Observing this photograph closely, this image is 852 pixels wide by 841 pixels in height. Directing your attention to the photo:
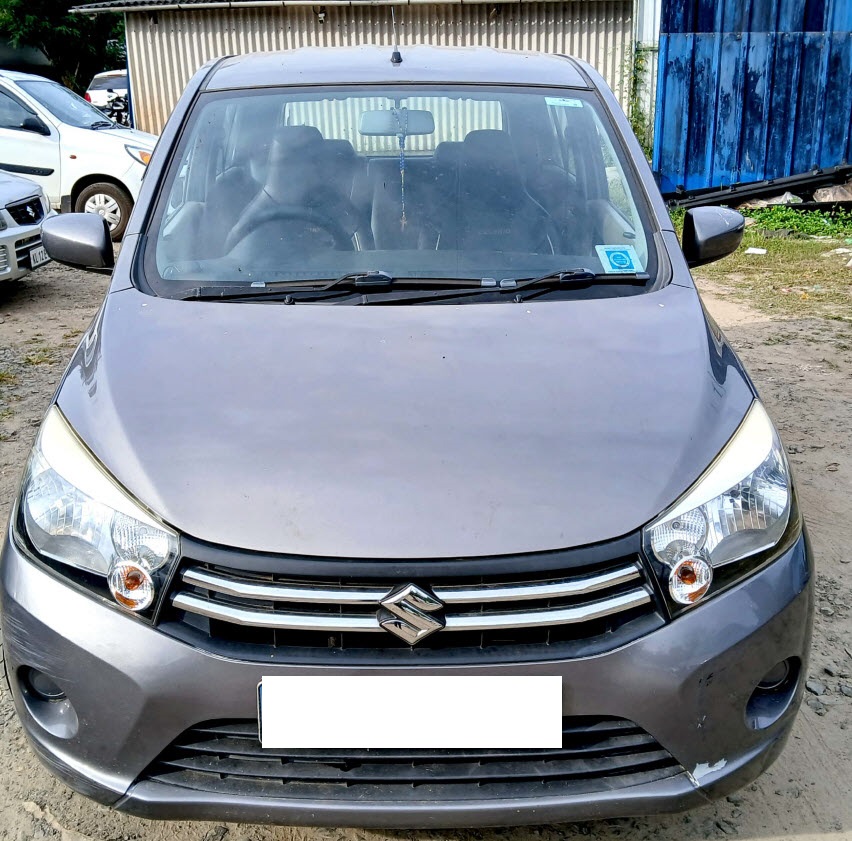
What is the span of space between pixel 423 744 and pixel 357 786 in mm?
146

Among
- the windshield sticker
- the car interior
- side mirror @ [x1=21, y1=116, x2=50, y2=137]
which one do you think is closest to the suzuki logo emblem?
the car interior

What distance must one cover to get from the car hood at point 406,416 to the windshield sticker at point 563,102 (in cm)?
84

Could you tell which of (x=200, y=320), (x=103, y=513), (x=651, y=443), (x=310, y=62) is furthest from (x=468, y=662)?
(x=310, y=62)

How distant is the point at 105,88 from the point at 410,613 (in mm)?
23146

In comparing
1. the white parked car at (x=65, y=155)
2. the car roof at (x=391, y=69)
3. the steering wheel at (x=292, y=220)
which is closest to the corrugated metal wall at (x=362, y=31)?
the white parked car at (x=65, y=155)

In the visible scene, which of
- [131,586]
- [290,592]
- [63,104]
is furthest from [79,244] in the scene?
[63,104]

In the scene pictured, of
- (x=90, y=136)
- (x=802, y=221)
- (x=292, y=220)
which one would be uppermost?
(x=292, y=220)

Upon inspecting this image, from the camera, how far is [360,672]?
1.68 m

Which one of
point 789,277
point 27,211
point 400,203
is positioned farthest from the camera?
point 789,277

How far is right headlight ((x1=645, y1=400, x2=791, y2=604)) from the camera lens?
177 centimetres

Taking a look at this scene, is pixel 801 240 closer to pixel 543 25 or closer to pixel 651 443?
pixel 543 25

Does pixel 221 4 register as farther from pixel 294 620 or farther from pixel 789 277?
pixel 294 620

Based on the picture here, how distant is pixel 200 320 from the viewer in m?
2.37

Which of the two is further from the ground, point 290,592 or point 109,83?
point 290,592
